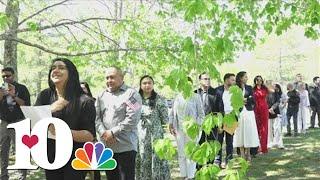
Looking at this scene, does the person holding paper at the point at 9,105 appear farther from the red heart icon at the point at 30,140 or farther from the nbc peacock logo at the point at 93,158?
the red heart icon at the point at 30,140

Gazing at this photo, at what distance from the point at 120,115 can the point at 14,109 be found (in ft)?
7.20

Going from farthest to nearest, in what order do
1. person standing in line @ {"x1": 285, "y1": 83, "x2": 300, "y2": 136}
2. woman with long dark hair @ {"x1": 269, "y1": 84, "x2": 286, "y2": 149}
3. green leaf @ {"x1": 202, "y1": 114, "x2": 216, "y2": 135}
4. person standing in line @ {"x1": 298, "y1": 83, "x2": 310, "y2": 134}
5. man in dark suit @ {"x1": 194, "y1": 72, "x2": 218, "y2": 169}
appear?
1. person standing in line @ {"x1": 298, "y1": 83, "x2": 310, "y2": 134}
2. person standing in line @ {"x1": 285, "y1": 83, "x2": 300, "y2": 136}
3. woman with long dark hair @ {"x1": 269, "y1": 84, "x2": 286, "y2": 149}
4. man in dark suit @ {"x1": 194, "y1": 72, "x2": 218, "y2": 169}
5. green leaf @ {"x1": 202, "y1": 114, "x2": 216, "y2": 135}

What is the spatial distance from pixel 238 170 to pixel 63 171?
71.4 inches

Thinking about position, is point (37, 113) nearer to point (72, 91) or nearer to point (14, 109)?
point (72, 91)

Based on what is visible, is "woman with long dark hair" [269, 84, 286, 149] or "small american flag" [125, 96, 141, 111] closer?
"small american flag" [125, 96, 141, 111]

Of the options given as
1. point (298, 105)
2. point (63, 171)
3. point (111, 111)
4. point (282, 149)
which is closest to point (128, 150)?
point (111, 111)

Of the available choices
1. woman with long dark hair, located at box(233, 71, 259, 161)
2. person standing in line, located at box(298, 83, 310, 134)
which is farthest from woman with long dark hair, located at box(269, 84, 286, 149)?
person standing in line, located at box(298, 83, 310, 134)

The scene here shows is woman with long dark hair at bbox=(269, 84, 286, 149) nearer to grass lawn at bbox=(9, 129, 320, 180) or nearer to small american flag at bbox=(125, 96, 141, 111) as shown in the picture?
grass lawn at bbox=(9, 129, 320, 180)

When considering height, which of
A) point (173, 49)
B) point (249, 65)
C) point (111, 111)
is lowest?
point (111, 111)

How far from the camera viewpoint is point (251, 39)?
9.90 m

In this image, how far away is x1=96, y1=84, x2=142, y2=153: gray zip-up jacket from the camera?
5.18m

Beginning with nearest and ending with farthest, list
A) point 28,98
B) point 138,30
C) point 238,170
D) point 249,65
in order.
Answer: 1. point 238,170
2. point 28,98
3. point 138,30
4. point 249,65

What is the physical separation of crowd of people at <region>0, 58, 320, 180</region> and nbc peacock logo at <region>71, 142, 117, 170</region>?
0.07 meters

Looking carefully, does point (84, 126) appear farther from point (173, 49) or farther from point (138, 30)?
point (138, 30)
